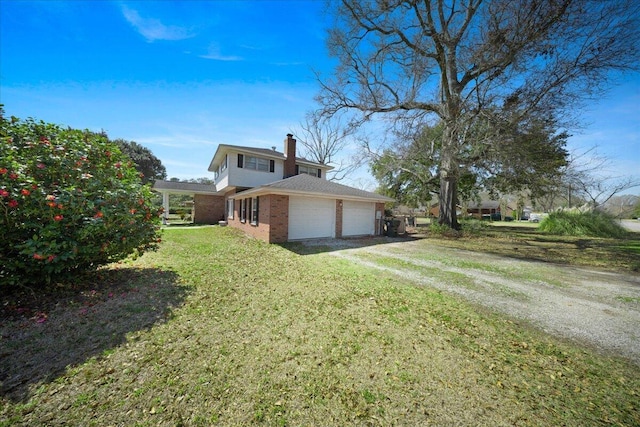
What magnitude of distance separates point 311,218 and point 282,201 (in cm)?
212

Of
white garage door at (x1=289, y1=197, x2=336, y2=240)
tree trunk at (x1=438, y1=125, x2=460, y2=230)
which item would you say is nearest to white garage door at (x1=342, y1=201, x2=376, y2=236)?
white garage door at (x1=289, y1=197, x2=336, y2=240)

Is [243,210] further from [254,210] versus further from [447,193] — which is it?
[447,193]

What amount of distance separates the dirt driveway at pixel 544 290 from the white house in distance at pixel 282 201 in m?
3.49

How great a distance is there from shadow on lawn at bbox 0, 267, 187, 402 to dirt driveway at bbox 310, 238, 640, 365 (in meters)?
5.68

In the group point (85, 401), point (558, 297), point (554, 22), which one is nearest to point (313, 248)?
point (558, 297)

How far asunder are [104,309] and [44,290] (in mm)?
1562

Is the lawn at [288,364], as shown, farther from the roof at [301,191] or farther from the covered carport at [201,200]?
the covered carport at [201,200]

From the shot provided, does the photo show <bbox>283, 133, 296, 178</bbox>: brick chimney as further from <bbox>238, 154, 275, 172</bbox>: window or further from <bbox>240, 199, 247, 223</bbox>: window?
<bbox>240, 199, 247, 223</bbox>: window

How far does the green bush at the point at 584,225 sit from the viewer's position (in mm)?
17312

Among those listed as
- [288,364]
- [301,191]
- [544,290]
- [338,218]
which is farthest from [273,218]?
[544,290]

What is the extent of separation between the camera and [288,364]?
2.73 metres

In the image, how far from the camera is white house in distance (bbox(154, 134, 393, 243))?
10.8 meters

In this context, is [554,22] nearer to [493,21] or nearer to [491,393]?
[493,21]

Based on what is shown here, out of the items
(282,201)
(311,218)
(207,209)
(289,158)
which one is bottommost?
(311,218)
